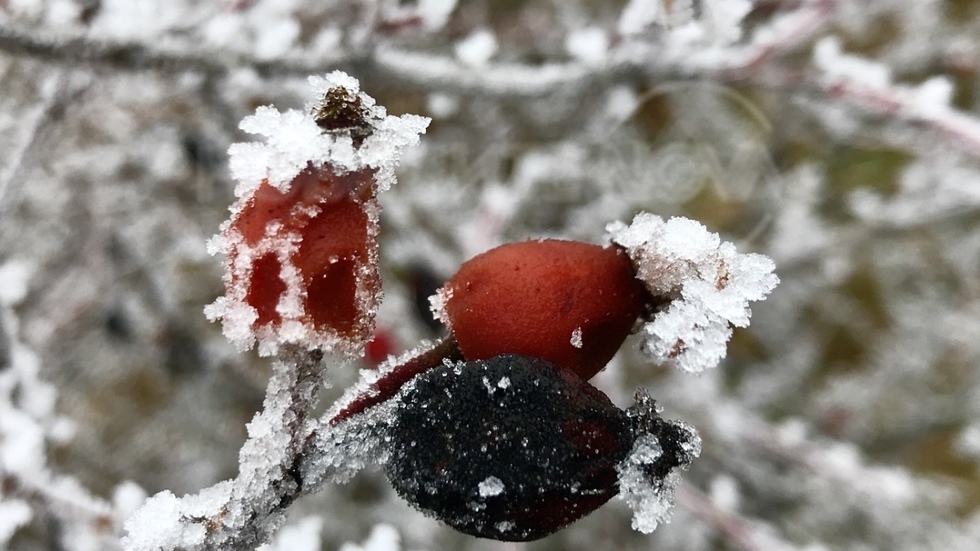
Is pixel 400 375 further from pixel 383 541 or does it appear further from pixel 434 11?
pixel 434 11

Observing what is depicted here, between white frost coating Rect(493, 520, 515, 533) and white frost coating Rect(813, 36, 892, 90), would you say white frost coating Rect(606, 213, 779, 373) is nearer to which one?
white frost coating Rect(493, 520, 515, 533)

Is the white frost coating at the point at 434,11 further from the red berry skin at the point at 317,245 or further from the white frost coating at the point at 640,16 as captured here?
the red berry skin at the point at 317,245

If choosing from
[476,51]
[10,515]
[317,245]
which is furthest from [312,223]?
[476,51]

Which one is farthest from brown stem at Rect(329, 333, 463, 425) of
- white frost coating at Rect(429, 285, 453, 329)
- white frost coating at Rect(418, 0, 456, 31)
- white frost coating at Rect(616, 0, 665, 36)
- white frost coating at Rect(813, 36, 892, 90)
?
white frost coating at Rect(813, 36, 892, 90)

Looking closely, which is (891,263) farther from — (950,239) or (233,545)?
(233,545)

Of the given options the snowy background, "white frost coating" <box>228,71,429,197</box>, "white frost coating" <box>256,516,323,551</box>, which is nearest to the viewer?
"white frost coating" <box>228,71,429,197</box>

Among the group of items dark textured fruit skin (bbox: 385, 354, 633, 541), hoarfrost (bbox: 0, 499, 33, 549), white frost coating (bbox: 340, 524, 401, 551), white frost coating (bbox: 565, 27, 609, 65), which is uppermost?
white frost coating (bbox: 565, 27, 609, 65)
